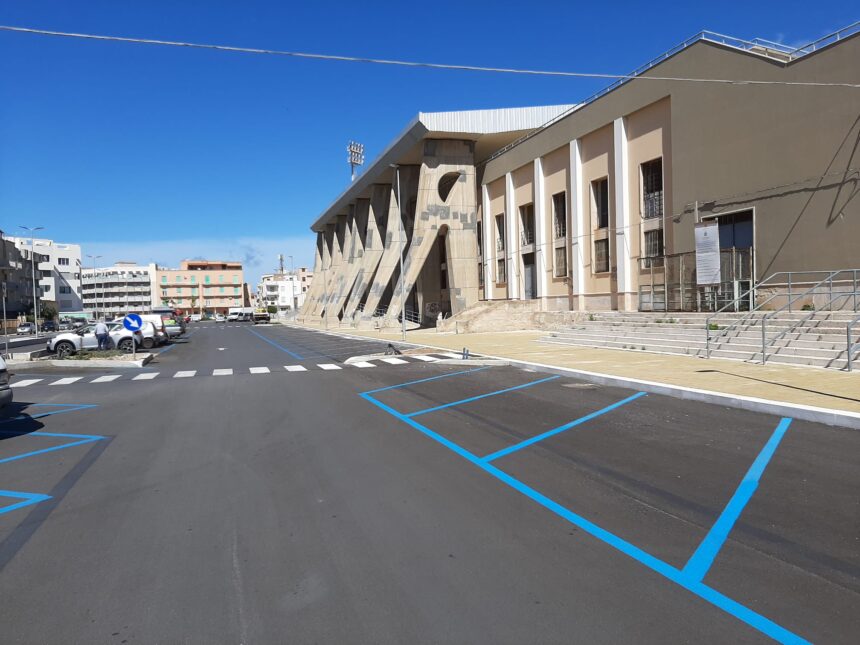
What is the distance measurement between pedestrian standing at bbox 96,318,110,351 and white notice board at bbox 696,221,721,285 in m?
24.2

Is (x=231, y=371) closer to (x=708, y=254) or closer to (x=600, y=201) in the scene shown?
(x=708, y=254)

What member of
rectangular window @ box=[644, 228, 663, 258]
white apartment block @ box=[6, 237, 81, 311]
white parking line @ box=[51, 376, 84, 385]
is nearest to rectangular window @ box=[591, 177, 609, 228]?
rectangular window @ box=[644, 228, 663, 258]

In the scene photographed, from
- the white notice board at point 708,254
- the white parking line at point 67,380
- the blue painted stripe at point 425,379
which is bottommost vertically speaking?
the blue painted stripe at point 425,379

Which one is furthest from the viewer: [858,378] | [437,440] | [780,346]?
[780,346]

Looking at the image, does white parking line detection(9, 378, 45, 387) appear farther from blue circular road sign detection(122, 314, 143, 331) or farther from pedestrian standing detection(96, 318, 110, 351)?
pedestrian standing detection(96, 318, 110, 351)

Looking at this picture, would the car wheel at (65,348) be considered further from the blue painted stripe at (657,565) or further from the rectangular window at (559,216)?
the rectangular window at (559,216)

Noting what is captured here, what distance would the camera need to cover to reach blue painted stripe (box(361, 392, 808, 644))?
314cm

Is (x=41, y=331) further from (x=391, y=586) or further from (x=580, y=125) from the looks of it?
(x=391, y=586)

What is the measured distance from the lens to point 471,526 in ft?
15.6

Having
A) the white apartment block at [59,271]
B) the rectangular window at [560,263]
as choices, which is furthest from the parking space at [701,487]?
the white apartment block at [59,271]

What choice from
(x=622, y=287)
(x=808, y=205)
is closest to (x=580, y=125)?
(x=622, y=287)

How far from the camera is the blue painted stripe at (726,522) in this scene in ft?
12.8

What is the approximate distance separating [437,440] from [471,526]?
3.15m

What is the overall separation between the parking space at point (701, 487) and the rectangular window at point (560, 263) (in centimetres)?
2546
